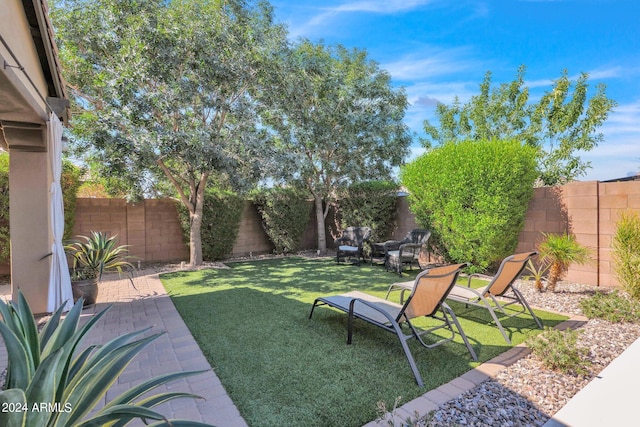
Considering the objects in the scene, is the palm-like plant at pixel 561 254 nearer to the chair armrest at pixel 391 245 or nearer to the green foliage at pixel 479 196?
the green foliage at pixel 479 196

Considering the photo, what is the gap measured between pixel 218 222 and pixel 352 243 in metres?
4.48

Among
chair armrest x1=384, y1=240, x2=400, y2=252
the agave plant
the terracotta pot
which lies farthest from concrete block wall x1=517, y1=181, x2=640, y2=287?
the terracotta pot

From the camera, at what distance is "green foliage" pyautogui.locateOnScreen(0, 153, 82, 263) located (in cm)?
719

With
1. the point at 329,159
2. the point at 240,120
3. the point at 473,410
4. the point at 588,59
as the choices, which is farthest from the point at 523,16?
the point at 473,410

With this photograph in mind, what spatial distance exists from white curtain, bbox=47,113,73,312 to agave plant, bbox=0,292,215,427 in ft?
11.5

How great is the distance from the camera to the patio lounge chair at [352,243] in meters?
9.69

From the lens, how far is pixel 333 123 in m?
10.8

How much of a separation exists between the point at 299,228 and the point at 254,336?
775 cm

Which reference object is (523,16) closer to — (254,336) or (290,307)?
(290,307)

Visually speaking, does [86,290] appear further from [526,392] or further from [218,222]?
[526,392]

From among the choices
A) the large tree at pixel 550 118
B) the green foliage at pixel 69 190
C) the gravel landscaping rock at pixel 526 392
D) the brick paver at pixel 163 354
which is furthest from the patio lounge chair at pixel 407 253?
the green foliage at pixel 69 190

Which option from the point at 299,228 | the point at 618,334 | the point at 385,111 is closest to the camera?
the point at 618,334

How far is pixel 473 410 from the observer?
2.56 m

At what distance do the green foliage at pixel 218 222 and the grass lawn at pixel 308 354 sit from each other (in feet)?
12.4
